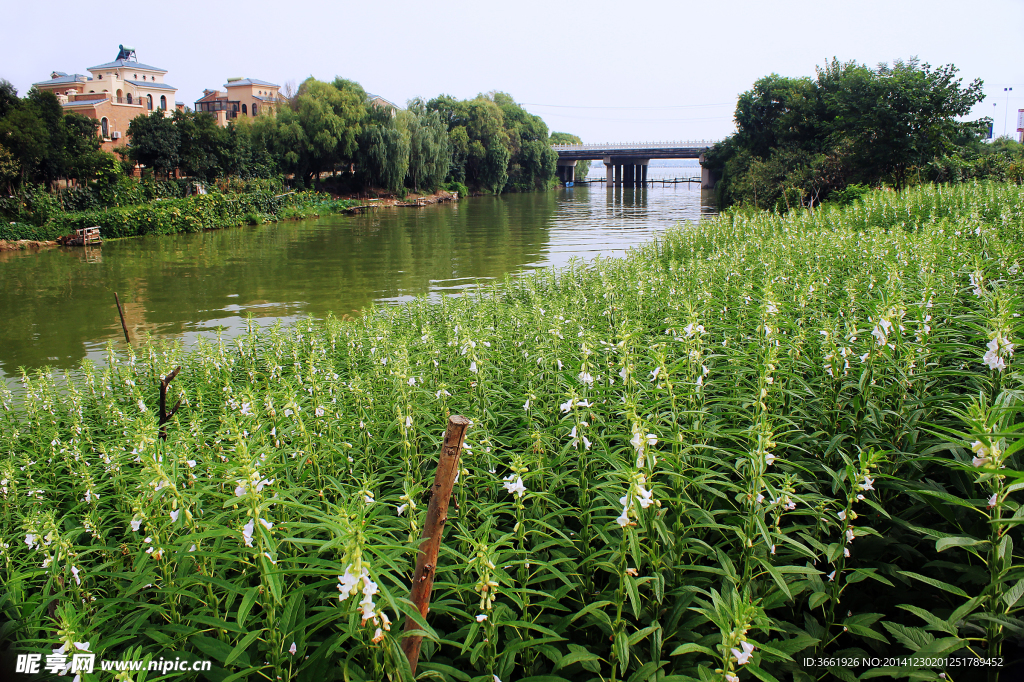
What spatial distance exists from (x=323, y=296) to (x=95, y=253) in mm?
17286

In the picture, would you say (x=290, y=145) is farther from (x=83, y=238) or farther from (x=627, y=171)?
(x=627, y=171)

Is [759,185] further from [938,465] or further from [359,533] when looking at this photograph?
[359,533]

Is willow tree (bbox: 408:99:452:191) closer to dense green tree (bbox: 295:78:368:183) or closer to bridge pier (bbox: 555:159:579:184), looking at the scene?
dense green tree (bbox: 295:78:368:183)

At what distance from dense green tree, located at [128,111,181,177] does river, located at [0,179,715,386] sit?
15.1 metres

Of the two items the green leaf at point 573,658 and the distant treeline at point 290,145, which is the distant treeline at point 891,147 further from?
the distant treeline at point 290,145

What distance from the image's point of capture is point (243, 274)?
22000 mm

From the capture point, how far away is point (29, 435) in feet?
17.1

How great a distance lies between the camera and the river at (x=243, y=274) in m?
14.7

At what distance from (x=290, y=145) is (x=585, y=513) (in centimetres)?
6032

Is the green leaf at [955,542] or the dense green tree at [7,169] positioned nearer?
the green leaf at [955,542]

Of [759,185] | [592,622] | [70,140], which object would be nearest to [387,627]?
[592,622]

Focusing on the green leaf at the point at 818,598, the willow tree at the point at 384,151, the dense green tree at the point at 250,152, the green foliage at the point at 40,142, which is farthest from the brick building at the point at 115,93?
the green leaf at the point at 818,598

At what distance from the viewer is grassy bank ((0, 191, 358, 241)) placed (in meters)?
30.9

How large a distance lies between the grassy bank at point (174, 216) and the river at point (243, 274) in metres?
2.07
